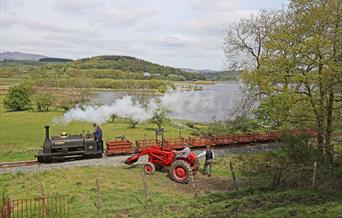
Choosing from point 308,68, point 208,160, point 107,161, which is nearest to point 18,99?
point 107,161

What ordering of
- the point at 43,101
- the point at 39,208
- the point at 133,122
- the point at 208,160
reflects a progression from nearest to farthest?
1. the point at 39,208
2. the point at 208,160
3. the point at 133,122
4. the point at 43,101

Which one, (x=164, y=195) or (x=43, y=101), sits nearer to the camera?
(x=164, y=195)

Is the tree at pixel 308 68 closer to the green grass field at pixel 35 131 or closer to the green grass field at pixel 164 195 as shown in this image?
the green grass field at pixel 164 195

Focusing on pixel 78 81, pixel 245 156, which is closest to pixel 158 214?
pixel 245 156

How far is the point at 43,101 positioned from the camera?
62.8 meters

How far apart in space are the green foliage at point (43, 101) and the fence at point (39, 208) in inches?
2067

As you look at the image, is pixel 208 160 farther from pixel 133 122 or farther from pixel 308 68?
pixel 133 122

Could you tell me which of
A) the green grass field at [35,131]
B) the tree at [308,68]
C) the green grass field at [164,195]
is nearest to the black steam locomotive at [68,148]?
the green grass field at [164,195]

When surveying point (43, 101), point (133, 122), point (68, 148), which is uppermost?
point (68, 148)

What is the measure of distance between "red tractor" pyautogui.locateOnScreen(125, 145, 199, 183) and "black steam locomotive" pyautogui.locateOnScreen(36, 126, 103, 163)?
10.8 feet

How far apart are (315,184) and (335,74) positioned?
4.93 meters

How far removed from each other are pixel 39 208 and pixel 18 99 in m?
57.6

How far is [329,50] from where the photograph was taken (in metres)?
17.3

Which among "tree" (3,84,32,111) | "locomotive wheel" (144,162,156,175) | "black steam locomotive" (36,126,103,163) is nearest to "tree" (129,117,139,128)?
"black steam locomotive" (36,126,103,163)
